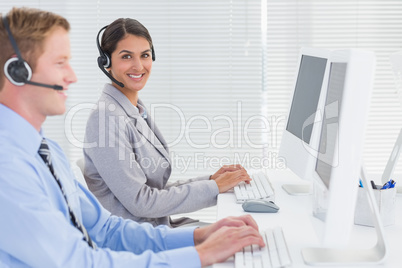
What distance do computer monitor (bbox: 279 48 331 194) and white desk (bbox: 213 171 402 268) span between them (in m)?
0.13

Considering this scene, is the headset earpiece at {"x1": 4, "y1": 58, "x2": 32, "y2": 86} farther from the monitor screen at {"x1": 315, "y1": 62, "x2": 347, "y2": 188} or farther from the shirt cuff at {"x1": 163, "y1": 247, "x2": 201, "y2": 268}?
the monitor screen at {"x1": 315, "y1": 62, "x2": 347, "y2": 188}

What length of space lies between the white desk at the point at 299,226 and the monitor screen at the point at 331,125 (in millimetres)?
127

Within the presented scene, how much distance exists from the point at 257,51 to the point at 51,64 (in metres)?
2.22

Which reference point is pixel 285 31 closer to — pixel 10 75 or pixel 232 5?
pixel 232 5

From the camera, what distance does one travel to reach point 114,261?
116 cm

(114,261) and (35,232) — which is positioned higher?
(35,232)

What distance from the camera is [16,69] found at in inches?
43.5

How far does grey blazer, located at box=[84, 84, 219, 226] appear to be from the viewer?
6.08 feet

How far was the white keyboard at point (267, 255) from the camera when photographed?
46.0 inches

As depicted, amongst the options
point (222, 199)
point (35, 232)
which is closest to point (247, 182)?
point (222, 199)

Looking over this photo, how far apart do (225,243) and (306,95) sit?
73cm

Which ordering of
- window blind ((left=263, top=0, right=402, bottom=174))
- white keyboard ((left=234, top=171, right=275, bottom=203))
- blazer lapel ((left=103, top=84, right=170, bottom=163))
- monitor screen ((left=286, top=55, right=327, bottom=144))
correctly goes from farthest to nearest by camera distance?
1. window blind ((left=263, top=0, right=402, bottom=174))
2. blazer lapel ((left=103, top=84, right=170, bottom=163))
3. white keyboard ((left=234, top=171, right=275, bottom=203))
4. monitor screen ((left=286, top=55, right=327, bottom=144))

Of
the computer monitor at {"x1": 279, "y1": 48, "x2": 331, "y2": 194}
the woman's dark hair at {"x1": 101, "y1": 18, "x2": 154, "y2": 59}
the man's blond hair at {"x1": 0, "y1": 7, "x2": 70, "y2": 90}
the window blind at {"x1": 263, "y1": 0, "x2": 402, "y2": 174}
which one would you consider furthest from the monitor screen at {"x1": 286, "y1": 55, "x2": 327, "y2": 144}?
the window blind at {"x1": 263, "y1": 0, "x2": 402, "y2": 174}

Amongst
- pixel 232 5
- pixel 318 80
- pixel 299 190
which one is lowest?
pixel 299 190
